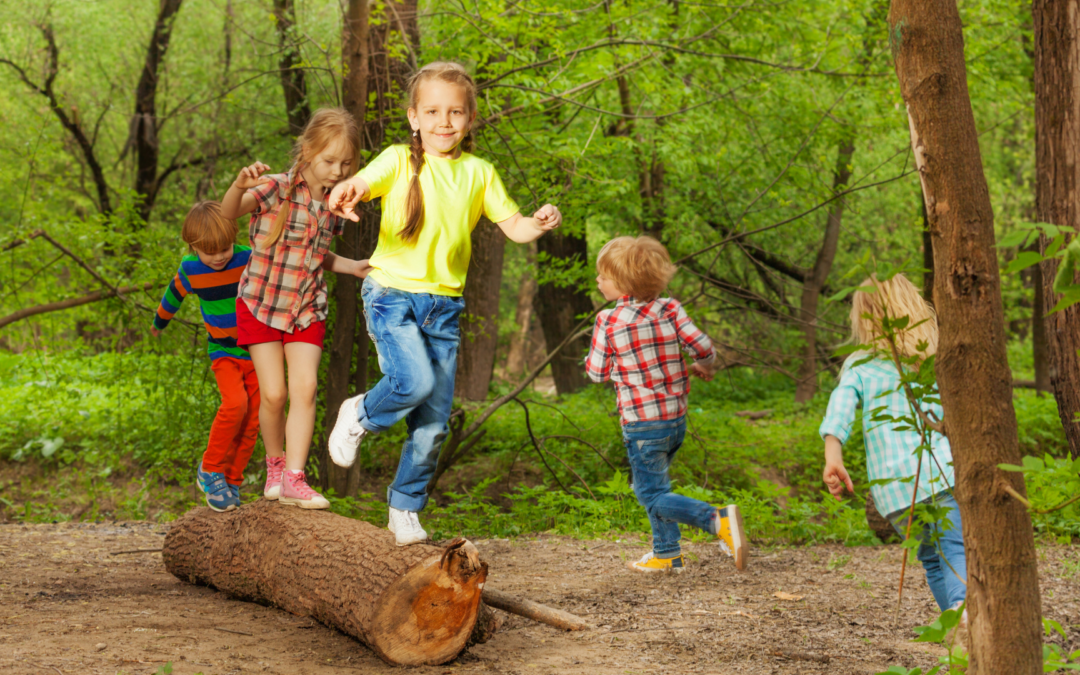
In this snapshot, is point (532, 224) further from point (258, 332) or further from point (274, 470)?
point (274, 470)


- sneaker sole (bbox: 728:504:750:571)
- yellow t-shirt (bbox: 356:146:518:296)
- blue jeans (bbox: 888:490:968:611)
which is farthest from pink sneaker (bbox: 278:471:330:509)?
blue jeans (bbox: 888:490:968:611)

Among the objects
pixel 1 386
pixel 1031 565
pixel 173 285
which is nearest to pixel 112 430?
pixel 1 386

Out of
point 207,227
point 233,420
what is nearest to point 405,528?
point 233,420

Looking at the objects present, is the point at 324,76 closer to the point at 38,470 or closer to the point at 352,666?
the point at 38,470

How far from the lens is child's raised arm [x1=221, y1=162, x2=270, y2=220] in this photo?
13.1 ft

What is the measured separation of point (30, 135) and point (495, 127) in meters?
12.5

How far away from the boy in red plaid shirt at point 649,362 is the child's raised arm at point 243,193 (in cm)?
194

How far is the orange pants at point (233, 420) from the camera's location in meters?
4.50

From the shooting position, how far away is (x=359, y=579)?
3.39m

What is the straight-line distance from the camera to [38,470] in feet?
27.2

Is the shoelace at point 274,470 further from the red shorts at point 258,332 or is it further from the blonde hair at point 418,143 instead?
the blonde hair at point 418,143

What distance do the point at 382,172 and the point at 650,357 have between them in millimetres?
1929

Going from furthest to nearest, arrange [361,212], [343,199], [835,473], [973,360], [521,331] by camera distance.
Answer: [521,331] → [361,212] → [835,473] → [343,199] → [973,360]

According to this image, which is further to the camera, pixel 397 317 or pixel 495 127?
pixel 495 127
